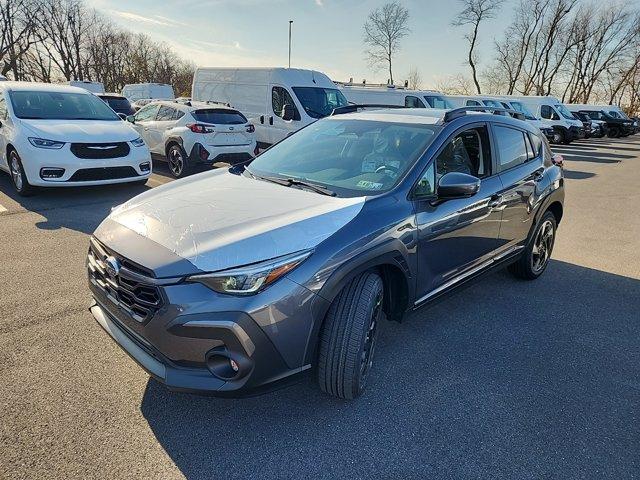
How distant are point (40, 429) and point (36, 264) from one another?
8.34ft

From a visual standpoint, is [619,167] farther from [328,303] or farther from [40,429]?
[40,429]

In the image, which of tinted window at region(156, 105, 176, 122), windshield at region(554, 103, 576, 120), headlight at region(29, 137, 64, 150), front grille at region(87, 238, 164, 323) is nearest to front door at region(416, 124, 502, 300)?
front grille at region(87, 238, 164, 323)

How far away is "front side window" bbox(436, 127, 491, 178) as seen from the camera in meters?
3.08

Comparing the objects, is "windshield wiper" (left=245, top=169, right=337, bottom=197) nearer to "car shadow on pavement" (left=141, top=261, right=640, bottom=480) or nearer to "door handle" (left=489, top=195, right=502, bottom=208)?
"car shadow on pavement" (left=141, top=261, right=640, bottom=480)

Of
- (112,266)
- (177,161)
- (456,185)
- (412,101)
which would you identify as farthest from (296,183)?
(412,101)

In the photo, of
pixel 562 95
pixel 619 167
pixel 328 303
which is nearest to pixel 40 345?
pixel 328 303

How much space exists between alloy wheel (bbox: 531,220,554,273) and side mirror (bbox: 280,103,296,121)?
758 centimetres

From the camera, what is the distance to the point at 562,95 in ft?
181

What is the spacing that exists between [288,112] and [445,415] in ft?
31.2

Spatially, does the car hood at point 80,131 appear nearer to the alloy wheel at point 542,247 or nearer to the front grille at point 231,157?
the front grille at point 231,157

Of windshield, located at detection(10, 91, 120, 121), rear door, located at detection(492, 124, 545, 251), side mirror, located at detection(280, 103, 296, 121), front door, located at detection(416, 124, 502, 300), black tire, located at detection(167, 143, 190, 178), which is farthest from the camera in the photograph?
side mirror, located at detection(280, 103, 296, 121)

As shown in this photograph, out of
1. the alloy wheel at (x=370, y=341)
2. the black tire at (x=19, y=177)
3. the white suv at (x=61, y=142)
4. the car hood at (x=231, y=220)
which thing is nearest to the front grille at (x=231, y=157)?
the white suv at (x=61, y=142)

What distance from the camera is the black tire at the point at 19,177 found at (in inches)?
263

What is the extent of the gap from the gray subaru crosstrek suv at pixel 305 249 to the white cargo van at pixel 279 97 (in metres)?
7.49
